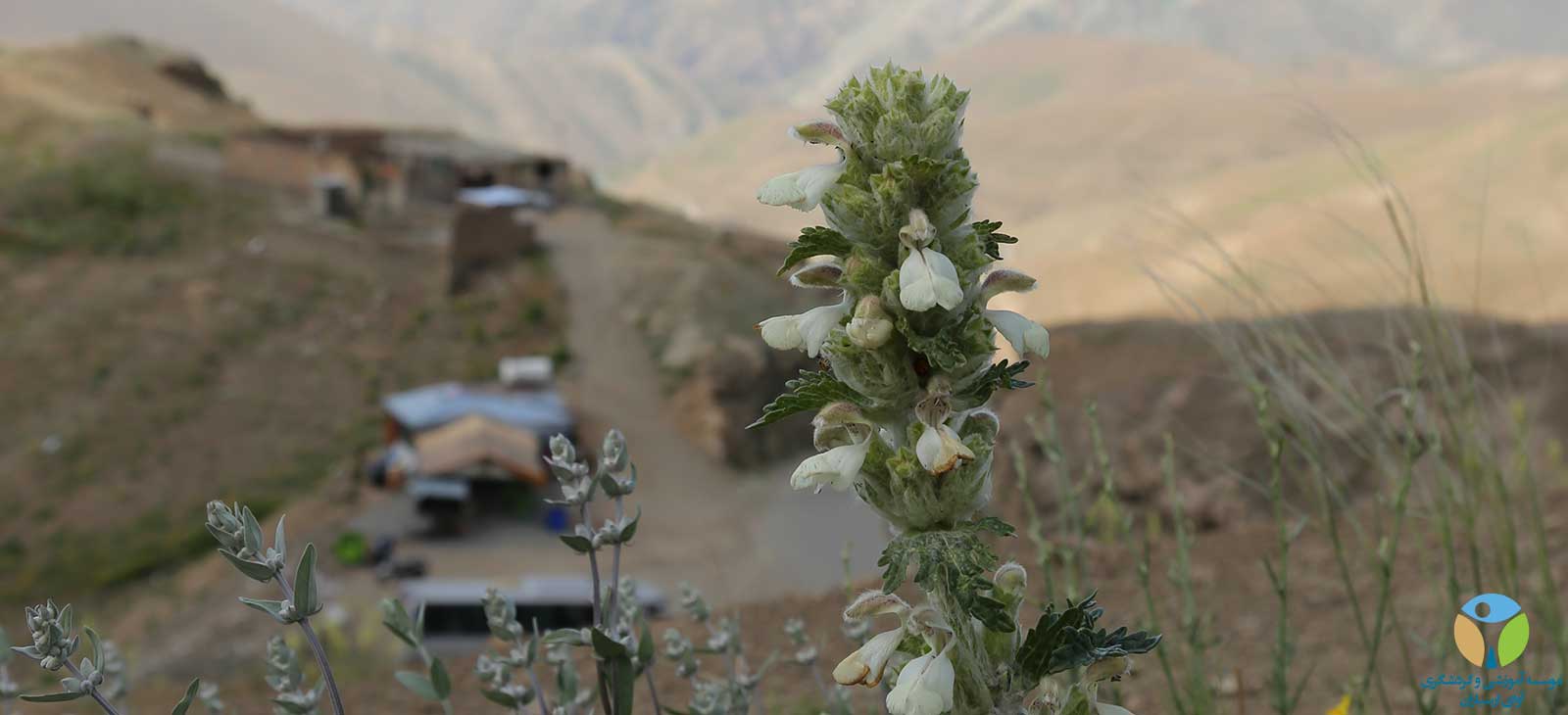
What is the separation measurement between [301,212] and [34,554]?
71.3ft

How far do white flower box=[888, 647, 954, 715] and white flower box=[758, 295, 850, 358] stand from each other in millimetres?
444

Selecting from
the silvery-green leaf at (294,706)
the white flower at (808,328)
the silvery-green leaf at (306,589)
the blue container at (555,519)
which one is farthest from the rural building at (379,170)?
the white flower at (808,328)

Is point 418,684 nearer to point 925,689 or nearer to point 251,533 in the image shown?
point 251,533

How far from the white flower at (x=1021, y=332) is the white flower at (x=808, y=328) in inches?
8.6

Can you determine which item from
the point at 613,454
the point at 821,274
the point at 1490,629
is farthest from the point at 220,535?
the point at 1490,629

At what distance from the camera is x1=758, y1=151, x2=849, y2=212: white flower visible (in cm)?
164

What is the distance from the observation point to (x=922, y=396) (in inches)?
65.8

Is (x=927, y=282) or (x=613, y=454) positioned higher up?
(x=927, y=282)

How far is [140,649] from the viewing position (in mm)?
19797

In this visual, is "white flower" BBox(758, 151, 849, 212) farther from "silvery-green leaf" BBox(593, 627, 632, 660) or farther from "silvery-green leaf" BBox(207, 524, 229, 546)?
"silvery-green leaf" BBox(207, 524, 229, 546)

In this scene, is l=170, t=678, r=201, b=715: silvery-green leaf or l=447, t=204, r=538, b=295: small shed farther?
l=447, t=204, r=538, b=295: small shed

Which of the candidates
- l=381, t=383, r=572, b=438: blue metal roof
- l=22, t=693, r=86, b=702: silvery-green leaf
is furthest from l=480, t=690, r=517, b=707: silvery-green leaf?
l=381, t=383, r=572, b=438: blue metal roof

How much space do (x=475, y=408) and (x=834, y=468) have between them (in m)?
26.2

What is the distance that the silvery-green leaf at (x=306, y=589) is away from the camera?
1833mm
